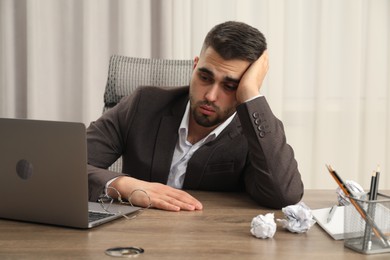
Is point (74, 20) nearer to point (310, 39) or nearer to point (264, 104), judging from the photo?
point (310, 39)

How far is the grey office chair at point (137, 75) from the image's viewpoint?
8.04 ft

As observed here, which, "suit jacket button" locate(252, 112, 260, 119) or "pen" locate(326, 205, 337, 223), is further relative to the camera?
"suit jacket button" locate(252, 112, 260, 119)

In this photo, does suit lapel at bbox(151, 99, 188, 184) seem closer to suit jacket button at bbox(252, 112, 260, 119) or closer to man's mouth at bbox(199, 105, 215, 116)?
man's mouth at bbox(199, 105, 215, 116)

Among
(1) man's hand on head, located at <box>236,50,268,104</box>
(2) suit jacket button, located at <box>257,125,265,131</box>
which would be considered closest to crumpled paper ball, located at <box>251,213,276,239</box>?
(2) suit jacket button, located at <box>257,125,265,131</box>

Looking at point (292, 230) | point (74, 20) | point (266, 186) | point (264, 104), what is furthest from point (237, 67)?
point (74, 20)

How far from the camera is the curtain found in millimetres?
3283

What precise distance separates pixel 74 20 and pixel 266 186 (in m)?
2.00

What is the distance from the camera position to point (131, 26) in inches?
129

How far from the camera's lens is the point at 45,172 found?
4.32ft

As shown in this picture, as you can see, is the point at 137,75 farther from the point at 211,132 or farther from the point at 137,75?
the point at 211,132

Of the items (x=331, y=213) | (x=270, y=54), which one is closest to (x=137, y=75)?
(x=270, y=54)

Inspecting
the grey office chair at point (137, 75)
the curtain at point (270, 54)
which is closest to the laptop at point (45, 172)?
the grey office chair at point (137, 75)

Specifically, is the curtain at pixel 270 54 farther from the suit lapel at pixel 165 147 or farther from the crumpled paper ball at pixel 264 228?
the crumpled paper ball at pixel 264 228

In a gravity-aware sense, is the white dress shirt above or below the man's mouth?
below
